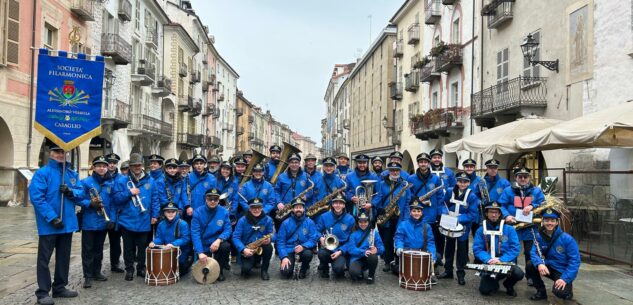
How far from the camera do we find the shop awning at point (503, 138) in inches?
473

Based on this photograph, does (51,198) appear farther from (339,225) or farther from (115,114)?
(115,114)

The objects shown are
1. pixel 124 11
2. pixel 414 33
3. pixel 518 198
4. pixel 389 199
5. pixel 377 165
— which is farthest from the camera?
pixel 414 33

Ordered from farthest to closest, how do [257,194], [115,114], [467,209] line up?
1. [115,114]
2. [257,194]
3. [467,209]

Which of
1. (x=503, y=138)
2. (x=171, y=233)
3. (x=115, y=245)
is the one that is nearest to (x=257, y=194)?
(x=171, y=233)

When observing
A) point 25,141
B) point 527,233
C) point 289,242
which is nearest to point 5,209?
point 25,141

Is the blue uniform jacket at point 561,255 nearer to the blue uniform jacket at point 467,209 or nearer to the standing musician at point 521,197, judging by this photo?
the standing musician at point 521,197

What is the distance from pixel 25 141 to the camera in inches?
715

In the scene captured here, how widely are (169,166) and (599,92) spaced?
448 inches

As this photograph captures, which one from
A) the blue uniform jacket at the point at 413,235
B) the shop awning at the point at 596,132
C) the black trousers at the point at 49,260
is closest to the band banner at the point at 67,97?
the black trousers at the point at 49,260

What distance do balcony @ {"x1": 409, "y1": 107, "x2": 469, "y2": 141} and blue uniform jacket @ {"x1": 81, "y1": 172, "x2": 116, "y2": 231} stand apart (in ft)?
58.8

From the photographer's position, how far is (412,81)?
30.9 m

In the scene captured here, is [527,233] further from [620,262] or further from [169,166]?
[169,166]

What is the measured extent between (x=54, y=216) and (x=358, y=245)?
4586mm

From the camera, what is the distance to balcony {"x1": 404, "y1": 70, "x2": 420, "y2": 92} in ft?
98.8
